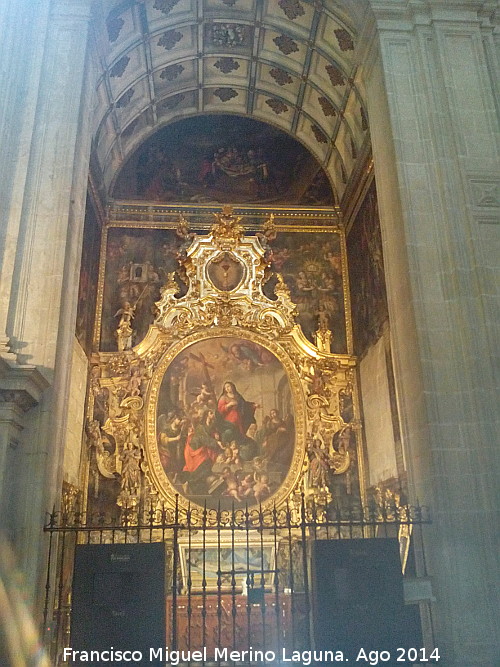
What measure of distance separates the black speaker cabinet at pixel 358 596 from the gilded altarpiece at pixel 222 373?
5.09m

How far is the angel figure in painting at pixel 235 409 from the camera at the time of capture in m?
12.4

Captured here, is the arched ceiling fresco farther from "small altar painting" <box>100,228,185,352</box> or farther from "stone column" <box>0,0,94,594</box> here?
A: "stone column" <box>0,0,94,594</box>

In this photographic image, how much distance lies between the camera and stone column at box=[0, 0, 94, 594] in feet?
21.6

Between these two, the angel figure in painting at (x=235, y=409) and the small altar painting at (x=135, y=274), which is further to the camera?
the small altar painting at (x=135, y=274)

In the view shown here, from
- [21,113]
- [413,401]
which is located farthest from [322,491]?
[21,113]

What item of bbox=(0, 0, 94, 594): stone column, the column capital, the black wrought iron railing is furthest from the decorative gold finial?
the column capital

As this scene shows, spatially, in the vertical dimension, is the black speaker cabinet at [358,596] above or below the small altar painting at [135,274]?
below

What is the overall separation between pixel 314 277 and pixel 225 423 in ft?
13.5

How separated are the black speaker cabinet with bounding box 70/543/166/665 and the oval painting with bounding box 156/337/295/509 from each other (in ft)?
18.8

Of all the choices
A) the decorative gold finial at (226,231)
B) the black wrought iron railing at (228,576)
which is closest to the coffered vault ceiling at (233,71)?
the decorative gold finial at (226,231)

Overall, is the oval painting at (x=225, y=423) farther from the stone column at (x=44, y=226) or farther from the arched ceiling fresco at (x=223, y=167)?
the stone column at (x=44, y=226)

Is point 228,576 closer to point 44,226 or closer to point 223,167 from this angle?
point 44,226

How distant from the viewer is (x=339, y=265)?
562 inches

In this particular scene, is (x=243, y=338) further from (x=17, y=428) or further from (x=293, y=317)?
(x=17, y=428)
